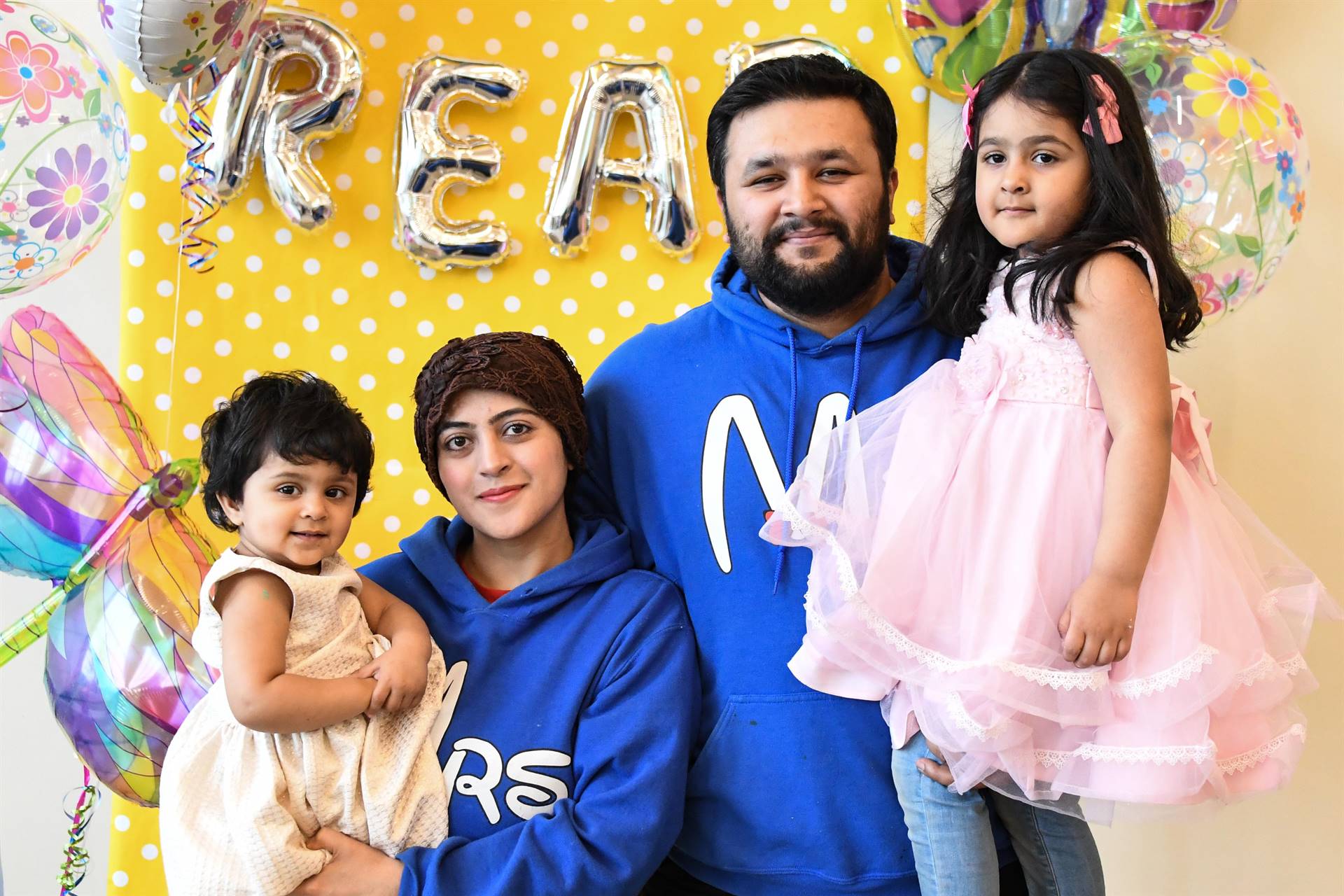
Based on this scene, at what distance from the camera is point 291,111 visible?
224cm

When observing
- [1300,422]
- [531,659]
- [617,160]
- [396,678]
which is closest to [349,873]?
[396,678]

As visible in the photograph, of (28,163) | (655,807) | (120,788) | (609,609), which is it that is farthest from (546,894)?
(28,163)

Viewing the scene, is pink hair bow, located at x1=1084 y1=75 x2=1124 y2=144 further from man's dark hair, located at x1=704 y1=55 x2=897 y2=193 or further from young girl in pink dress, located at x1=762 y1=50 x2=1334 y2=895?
man's dark hair, located at x1=704 y1=55 x2=897 y2=193

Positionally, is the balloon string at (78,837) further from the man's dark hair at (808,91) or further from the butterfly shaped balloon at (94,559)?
the man's dark hair at (808,91)

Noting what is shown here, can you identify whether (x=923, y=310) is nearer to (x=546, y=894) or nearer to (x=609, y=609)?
(x=609, y=609)

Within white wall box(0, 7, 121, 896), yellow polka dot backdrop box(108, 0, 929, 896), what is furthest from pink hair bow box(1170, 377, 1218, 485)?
white wall box(0, 7, 121, 896)

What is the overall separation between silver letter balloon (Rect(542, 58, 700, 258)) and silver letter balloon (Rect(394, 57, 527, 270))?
0.43ft

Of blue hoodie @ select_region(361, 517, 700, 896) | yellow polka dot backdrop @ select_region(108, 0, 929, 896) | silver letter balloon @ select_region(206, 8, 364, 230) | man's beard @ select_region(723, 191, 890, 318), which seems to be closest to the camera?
blue hoodie @ select_region(361, 517, 700, 896)

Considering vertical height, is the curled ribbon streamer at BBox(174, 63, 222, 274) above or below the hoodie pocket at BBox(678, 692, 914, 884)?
above

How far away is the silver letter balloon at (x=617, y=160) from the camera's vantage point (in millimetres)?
2295

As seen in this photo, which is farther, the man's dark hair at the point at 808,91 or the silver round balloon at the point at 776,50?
the silver round balloon at the point at 776,50

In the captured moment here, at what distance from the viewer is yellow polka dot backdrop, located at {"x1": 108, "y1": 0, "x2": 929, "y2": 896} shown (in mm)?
2336

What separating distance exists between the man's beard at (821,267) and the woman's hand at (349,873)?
3.09 ft

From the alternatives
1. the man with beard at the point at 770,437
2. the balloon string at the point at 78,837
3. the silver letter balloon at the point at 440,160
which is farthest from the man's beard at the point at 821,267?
the balloon string at the point at 78,837
